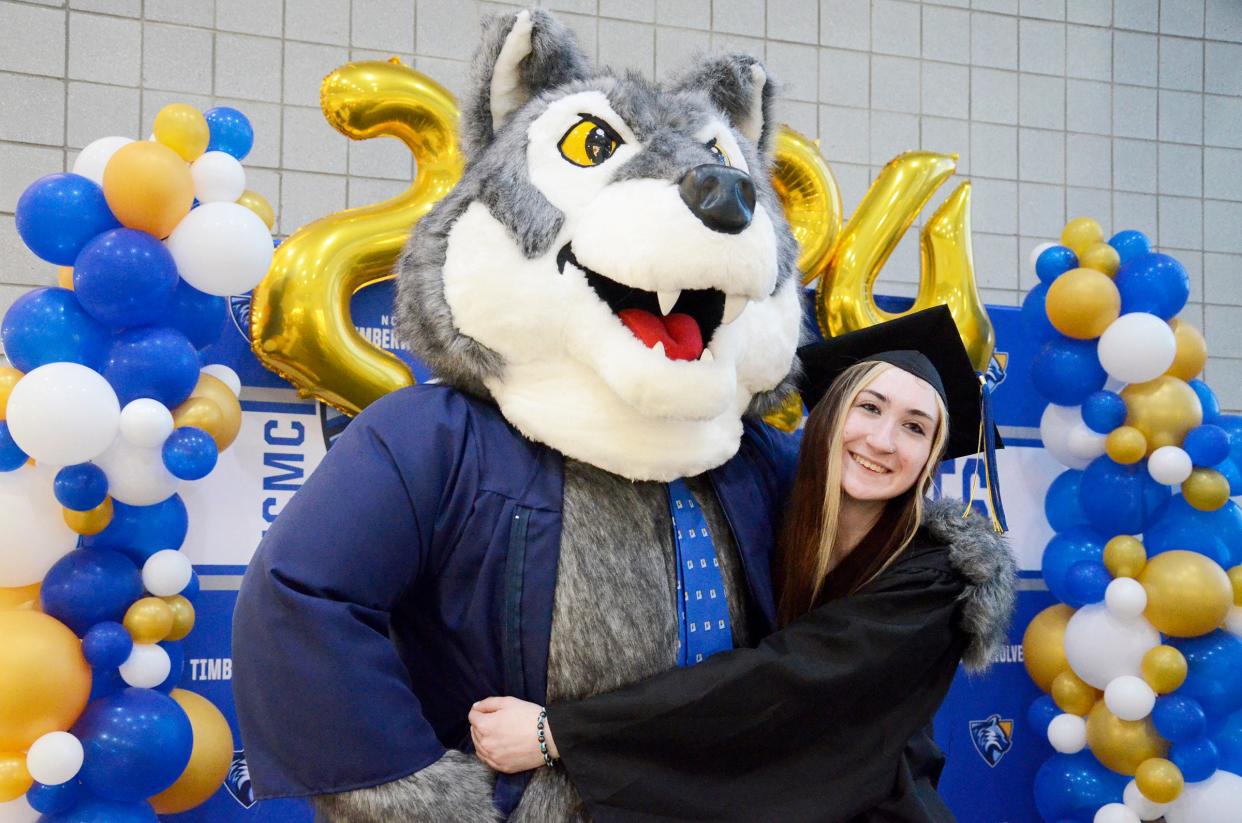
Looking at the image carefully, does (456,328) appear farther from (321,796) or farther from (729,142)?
(321,796)

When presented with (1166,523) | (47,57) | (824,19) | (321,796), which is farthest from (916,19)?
(321,796)

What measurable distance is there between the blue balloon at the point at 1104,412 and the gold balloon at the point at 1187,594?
1.14 ft

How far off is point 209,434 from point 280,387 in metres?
0.35

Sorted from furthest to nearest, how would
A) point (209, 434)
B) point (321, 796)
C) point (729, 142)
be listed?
point (209, 434) < point (729, 142) < point (321, 796)

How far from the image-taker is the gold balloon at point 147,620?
2.19m

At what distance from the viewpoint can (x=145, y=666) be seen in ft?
7.19

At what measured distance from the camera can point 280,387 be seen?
8.45 feet

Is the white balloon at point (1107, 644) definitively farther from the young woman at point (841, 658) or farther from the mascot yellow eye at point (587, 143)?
the mascot yellow eye at point (587, 143)

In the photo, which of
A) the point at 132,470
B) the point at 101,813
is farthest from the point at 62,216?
the point at 101,813

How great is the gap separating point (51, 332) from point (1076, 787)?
2583 mm

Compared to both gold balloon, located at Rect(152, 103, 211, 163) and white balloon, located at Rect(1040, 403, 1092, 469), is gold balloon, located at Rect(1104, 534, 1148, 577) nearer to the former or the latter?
white balloon, located at Rect(1040, 403, 1092, 469)

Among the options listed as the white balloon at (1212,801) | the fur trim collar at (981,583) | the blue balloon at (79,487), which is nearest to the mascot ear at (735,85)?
the fur trim collar at (981,583)

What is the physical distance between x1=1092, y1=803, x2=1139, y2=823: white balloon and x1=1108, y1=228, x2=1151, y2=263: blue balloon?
140 centimetres

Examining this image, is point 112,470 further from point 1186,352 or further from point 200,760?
point 1186,352
